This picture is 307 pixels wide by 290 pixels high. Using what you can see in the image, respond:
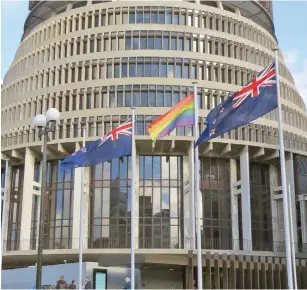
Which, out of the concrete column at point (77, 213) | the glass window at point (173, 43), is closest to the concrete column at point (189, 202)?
the concrete column at point (77, 213)

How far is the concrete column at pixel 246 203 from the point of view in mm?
52213

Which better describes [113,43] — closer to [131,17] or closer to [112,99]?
[131,17]

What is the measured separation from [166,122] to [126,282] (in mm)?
11117

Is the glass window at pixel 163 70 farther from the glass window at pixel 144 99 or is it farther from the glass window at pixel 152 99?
the glass window at pixel 144 99

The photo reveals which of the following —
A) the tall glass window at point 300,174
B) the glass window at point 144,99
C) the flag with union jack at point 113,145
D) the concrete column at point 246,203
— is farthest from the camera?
the tall glass window at point 300,174

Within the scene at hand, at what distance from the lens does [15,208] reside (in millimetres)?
57750

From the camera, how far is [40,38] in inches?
2458

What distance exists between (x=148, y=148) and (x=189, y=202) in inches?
257

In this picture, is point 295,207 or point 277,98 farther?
point 295,207

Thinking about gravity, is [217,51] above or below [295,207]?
above

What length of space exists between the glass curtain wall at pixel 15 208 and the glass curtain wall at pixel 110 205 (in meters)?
8.04

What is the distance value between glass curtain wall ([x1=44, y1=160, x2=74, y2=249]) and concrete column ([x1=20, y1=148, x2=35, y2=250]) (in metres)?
1.65

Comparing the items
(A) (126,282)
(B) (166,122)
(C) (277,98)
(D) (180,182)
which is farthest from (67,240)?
(C) (277,98)

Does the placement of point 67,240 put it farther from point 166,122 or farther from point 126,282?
point 166,122
